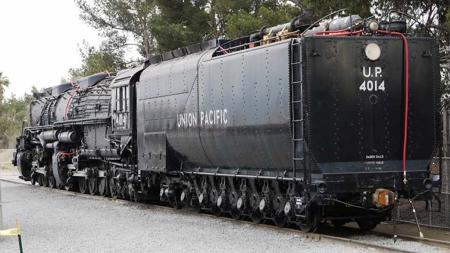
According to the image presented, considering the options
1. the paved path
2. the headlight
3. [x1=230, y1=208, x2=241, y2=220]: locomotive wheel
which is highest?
the headlight

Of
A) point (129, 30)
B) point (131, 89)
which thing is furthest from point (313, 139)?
point (129, 30)

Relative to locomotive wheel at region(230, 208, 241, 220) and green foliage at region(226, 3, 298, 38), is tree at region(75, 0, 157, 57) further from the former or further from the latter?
locomotive wheel at region(230, 208, 241, 220)

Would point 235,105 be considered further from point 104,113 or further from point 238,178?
point 104,113

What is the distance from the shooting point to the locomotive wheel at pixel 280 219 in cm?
1135

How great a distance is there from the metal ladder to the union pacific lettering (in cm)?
219

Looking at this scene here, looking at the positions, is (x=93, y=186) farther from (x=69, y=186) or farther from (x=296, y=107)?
(x=296, y=107)

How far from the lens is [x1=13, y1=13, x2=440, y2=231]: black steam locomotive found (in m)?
9.91

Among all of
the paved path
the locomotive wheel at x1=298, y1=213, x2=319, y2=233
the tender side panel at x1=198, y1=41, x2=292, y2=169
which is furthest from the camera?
the locomotive wheel at x1=298, y1=213, x2=319, y2=233

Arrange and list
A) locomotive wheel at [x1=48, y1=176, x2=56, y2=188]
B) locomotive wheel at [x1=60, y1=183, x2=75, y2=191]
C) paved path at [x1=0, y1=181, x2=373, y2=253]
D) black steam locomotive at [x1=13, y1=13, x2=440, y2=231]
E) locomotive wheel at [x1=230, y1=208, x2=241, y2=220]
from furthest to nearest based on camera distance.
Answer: locomotive wheel at [x1=48, y1=176, x2=56, y2=188], locomotive wheel at [x1=60, y1=183, x2=75, y2=191], locomotive wheel at [x1=230, y1=208, x2=241, y2=220], black steam locomotive at [x1=13, y1=13, x2=440, y2=231], paved path at [x1=0, y1=181, x2=373, y2=253]

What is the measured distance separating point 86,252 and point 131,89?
24.3ft

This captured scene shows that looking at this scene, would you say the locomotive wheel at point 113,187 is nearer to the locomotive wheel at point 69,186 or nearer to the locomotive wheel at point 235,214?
the locomotive wheel at point 69,186

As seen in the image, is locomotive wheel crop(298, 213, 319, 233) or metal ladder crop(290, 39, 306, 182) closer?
metal ladder crop(290, 39, 306, 182)

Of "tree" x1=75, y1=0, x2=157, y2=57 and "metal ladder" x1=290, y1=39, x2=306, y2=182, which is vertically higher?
"tree" x1=75, y1=0, x2=157, y2=57

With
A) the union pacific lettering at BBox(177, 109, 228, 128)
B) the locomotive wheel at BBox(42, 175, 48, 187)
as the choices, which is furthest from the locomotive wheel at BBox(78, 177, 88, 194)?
the union pacific lettering at BBox(177, 109, 228, 128)
